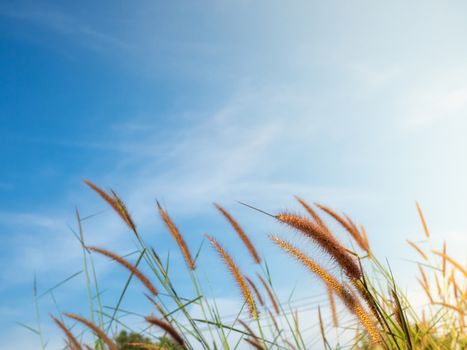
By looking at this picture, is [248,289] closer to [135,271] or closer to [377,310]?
[135,271]

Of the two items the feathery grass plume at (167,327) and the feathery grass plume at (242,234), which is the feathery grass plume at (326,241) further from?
the feathery grass plume at (242,234)

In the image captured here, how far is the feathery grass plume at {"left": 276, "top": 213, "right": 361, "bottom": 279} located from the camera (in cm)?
241

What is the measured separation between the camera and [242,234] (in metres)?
4.70

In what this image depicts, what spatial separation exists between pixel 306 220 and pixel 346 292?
0.44 meters

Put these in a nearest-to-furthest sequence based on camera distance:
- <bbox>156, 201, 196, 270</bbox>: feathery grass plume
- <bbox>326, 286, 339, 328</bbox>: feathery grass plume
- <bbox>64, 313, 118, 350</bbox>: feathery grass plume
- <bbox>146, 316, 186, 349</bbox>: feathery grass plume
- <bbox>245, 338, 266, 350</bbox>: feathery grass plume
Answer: <bbox>64, 313, 118, 350</bbox>: feathery grass plume
<bbox>146, 316, 186, 349</bbox>: feathery grass plume
<bbox>245, 338, 266, 350</bbox>: feathery grass plume
<bbox>156, 201, 196, 270</bbox>: feathery grass plume
<bbox>326, 286, 339, 328</bbox>: feathery grass plume

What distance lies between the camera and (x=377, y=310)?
2.37 meters

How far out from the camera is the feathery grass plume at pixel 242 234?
15.0 ft

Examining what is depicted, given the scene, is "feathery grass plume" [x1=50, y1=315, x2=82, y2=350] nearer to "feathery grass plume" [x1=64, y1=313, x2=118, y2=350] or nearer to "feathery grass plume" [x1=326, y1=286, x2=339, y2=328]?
"feathery grass plume" [x1=64, y1=313, x2=118, y2=350]

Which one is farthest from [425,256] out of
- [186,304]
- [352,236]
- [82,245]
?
[82,245]

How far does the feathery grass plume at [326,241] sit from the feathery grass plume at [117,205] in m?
1.90

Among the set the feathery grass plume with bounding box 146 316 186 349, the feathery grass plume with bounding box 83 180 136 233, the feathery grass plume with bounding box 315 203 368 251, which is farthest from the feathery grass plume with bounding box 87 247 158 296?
the feathery grass plume with bounding box 315 203 368 251

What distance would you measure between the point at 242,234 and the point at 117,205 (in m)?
1.27

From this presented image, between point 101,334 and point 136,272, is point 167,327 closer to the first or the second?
point 101,334

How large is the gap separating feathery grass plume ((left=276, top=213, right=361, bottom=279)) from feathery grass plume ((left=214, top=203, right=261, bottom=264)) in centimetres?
191
